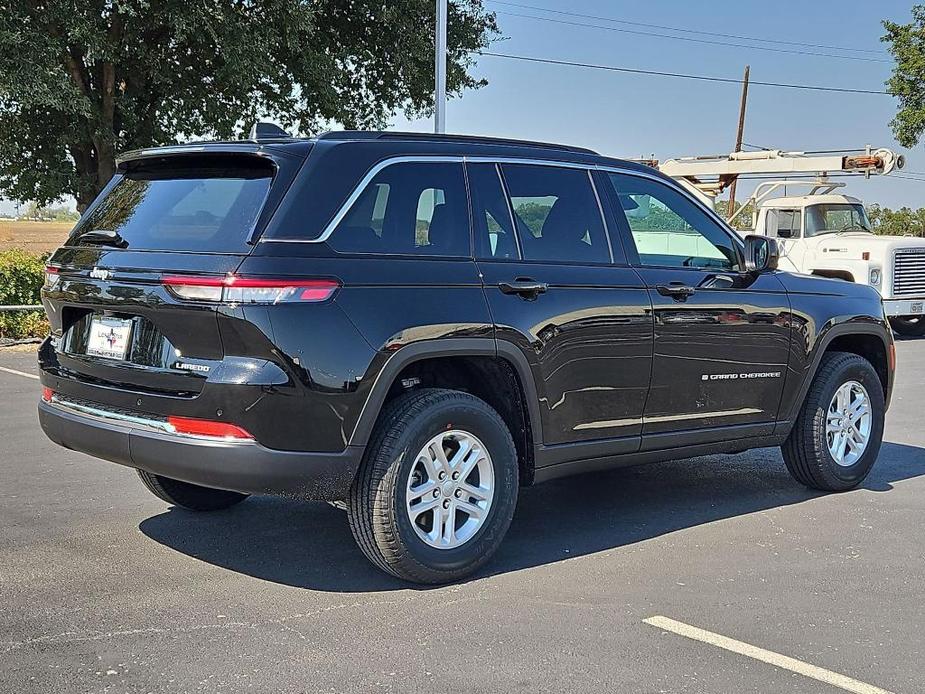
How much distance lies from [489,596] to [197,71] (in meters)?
17.1

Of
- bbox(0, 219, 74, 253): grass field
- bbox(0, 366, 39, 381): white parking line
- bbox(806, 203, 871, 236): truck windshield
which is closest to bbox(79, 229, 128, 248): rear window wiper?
bbox(0, 219, 74, 253): grass field

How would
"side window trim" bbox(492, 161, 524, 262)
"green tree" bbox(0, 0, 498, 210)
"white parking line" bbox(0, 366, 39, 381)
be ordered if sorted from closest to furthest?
"side window trim" bbox(492, 161, 524, 262) < "white parking line" bbox(0, 366, 39, 381) < "green tree" bbox(0, 0, 498, 210)

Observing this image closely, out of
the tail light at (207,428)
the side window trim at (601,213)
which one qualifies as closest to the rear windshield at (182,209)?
the tail light at (207,428)

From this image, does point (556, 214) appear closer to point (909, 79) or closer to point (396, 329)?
point (396, 329)

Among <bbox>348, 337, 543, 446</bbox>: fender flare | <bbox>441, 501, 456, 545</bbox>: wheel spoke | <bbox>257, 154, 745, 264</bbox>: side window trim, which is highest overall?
<bbox>257, 154, 745, 264</bbox>: side window trim

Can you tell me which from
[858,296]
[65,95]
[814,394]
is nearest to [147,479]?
[814,394]

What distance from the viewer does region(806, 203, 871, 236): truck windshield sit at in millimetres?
17266

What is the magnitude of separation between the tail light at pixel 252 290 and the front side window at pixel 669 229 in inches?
76.9

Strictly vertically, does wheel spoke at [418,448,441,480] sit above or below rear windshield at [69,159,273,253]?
below

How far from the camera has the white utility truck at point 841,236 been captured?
659 inches

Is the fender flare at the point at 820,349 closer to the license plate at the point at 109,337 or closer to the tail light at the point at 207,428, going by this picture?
the tail light at the point at 207,428

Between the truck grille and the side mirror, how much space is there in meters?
11.8

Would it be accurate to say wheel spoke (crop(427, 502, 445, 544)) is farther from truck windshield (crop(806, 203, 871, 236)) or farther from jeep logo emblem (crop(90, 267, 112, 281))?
truck windshield (crop(806, 203, 871, 236))

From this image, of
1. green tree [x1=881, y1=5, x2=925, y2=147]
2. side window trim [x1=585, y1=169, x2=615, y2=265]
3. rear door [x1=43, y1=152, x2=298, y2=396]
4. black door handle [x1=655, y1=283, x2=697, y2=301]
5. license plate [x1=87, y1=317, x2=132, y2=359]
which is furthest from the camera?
green tree [x1=881, y1=5, x2=925, y2=147]
